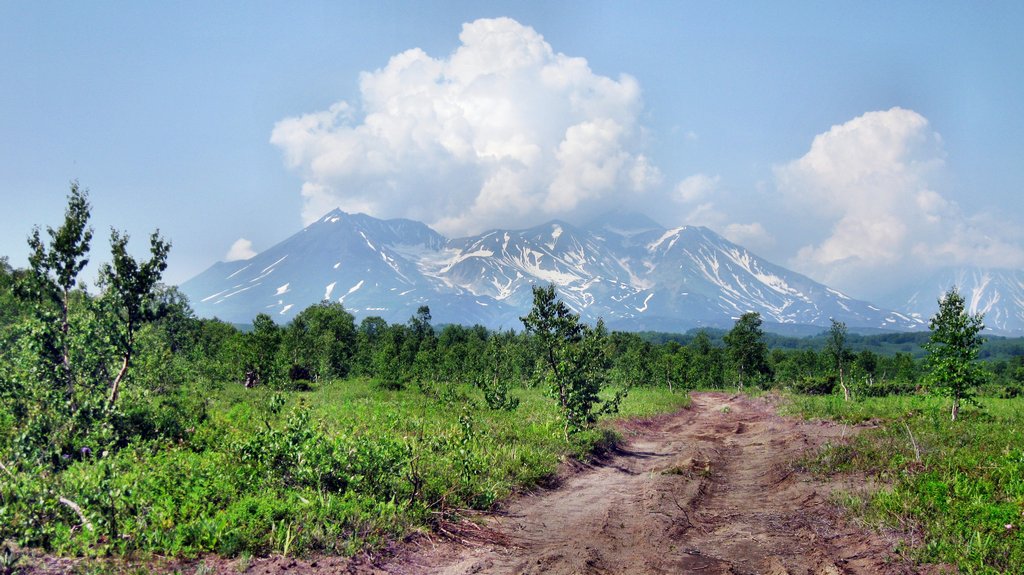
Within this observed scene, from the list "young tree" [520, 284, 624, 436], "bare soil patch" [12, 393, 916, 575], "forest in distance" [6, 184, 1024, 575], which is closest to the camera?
"forest in distance" [6, 184, 1024, 575]

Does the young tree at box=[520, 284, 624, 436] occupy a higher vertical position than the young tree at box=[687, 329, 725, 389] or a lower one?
higher

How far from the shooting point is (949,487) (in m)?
9.38

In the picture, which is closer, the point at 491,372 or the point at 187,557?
the point at 187,557

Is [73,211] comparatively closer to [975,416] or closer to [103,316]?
[103,316]

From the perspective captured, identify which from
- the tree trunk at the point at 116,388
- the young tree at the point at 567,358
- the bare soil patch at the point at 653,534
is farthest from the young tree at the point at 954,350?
the tree trunk at the point at 116,388

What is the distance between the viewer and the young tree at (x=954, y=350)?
20.6 meters

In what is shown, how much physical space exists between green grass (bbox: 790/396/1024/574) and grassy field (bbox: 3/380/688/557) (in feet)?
23.6

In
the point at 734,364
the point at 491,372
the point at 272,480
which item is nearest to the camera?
the point at 272,480

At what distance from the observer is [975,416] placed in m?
19.9

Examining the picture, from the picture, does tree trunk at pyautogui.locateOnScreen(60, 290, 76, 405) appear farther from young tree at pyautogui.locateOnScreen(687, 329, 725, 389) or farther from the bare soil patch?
young tree at pyautogui.locateOnScreen(687, 329, 725, 389)

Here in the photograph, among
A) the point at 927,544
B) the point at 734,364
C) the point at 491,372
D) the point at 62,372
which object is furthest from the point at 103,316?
the point at 734,364

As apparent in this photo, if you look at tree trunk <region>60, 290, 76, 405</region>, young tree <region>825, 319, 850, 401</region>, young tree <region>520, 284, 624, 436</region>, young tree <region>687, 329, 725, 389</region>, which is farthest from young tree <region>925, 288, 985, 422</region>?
young tree <region>687, 329, 725, 389</region>

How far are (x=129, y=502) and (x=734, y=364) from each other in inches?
2649

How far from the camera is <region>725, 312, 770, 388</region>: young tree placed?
2434 inches
